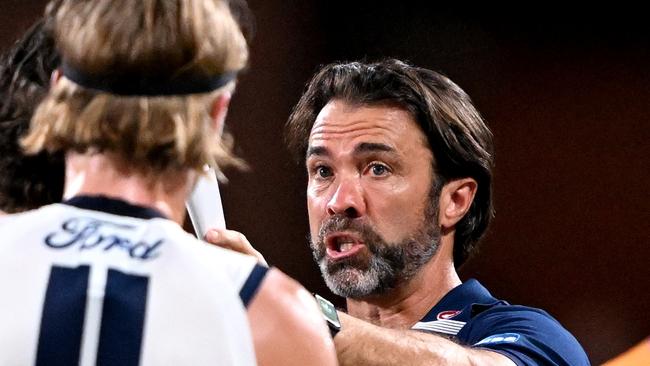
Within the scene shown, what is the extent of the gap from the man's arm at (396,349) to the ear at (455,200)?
47 centimetres

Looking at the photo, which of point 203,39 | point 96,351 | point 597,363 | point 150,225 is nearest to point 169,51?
point 203,39

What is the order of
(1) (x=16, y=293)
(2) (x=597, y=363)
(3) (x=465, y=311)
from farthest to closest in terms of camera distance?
(2) (x=597, y=363)
(3) (x=465, y=311)
(1) (x=16, y=293)

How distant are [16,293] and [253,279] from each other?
200 millimetres

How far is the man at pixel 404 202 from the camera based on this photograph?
1953 millimetres

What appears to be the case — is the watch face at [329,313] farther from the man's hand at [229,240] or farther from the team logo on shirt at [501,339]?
the team logo on shirt at [501,339]

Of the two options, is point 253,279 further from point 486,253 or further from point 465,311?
point 486,253

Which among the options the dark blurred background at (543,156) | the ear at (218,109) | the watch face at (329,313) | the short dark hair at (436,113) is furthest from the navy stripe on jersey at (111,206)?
the dark blurred background at (543,156)

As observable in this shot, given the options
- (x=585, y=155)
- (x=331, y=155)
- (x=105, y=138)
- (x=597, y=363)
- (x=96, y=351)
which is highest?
(x=105, y=138)

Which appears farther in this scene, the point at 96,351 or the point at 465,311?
the point at 465,311

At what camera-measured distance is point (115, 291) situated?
92 cm

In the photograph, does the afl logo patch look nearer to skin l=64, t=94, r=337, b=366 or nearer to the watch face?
the watch face

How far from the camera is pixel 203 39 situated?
958 mm

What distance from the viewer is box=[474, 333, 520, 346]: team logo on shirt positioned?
174cm

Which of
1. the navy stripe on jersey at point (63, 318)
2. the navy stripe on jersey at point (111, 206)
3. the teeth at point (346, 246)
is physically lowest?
the teeth at point (346, 246)
